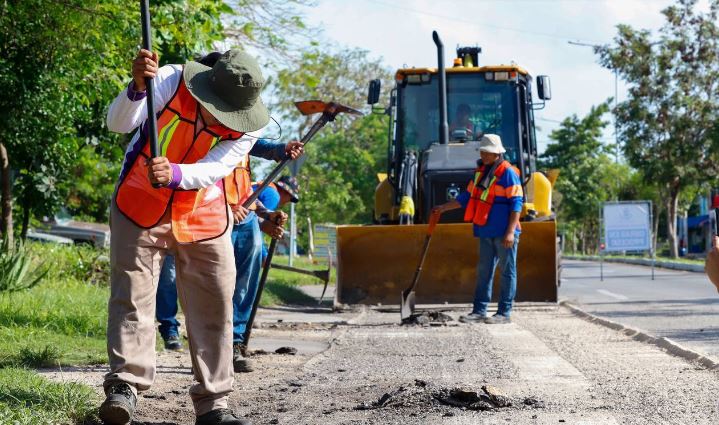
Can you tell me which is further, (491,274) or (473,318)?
(491,274)

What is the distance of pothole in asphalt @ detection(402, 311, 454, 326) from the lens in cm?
1153

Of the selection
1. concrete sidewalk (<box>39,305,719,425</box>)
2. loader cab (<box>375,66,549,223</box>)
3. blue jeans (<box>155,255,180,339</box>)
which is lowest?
concrete sidewalk (<box>39,305,719,425</box>)

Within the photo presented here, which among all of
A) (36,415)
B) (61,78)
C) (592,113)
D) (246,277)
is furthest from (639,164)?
(36,415)

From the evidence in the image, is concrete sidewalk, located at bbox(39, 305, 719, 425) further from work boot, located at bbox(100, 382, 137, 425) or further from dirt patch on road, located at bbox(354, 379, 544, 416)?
work boot, located at bbox(100, 382, 137, 425)

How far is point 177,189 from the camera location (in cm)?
514

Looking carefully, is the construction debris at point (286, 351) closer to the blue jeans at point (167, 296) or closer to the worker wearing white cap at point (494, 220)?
the blue jeans at point (167, 296)

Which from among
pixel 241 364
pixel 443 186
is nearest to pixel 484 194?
pixel 443 186

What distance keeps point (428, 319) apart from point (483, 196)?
143 centimetres

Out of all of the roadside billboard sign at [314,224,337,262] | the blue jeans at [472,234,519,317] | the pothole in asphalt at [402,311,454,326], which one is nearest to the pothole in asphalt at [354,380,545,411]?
the pothole in asphalt at [402,311,454,326]

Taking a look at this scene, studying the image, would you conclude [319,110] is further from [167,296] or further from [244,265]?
[167,296]

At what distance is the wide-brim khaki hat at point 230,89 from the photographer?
17.2 feet

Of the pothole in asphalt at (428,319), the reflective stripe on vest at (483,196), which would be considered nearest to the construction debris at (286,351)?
the pothole in asphalt at (428,319)

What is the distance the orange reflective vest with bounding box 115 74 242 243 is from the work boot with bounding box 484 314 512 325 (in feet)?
22.1

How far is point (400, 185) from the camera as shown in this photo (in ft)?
49.9
